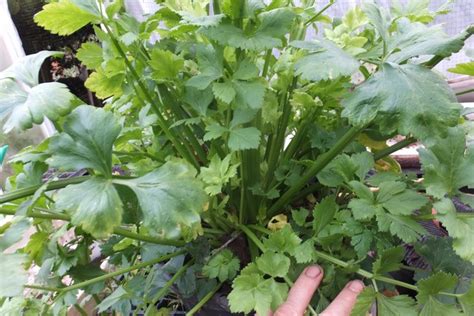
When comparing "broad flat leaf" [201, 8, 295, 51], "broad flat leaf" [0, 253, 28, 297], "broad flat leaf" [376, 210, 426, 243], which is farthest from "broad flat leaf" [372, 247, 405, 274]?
"broad flat leaf" [0, 253, 28, 297]

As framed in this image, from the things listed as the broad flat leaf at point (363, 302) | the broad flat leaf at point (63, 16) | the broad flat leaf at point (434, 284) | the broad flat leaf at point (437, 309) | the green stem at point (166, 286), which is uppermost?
the broad flat leaf at point (63, 16)

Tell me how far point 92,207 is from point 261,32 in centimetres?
22

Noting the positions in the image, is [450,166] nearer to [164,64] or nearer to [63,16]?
[164,64]

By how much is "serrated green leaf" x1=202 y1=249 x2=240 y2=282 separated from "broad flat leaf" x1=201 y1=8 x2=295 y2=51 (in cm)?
24

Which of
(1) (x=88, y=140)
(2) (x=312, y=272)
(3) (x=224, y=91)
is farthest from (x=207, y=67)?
(2) (x=312, y=272)

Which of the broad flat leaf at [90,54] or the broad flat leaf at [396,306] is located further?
the broad flat leaf at [90,54]

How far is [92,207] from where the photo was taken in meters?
0.32

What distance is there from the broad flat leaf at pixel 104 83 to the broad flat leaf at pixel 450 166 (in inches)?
13.9

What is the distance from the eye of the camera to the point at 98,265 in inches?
19.8

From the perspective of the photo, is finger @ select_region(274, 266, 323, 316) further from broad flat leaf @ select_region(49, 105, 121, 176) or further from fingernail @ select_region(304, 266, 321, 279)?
broad flat leaf @ select_region(49, 105, 121, 176)

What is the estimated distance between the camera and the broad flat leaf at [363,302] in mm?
369

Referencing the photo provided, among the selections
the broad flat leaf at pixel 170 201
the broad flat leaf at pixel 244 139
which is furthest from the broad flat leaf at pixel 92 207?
the broad flat leaf at pixel 244 139

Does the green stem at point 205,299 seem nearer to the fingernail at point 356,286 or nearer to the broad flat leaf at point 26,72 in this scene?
the fingernail at point 356,286

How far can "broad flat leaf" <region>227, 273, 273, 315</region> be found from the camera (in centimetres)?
38
